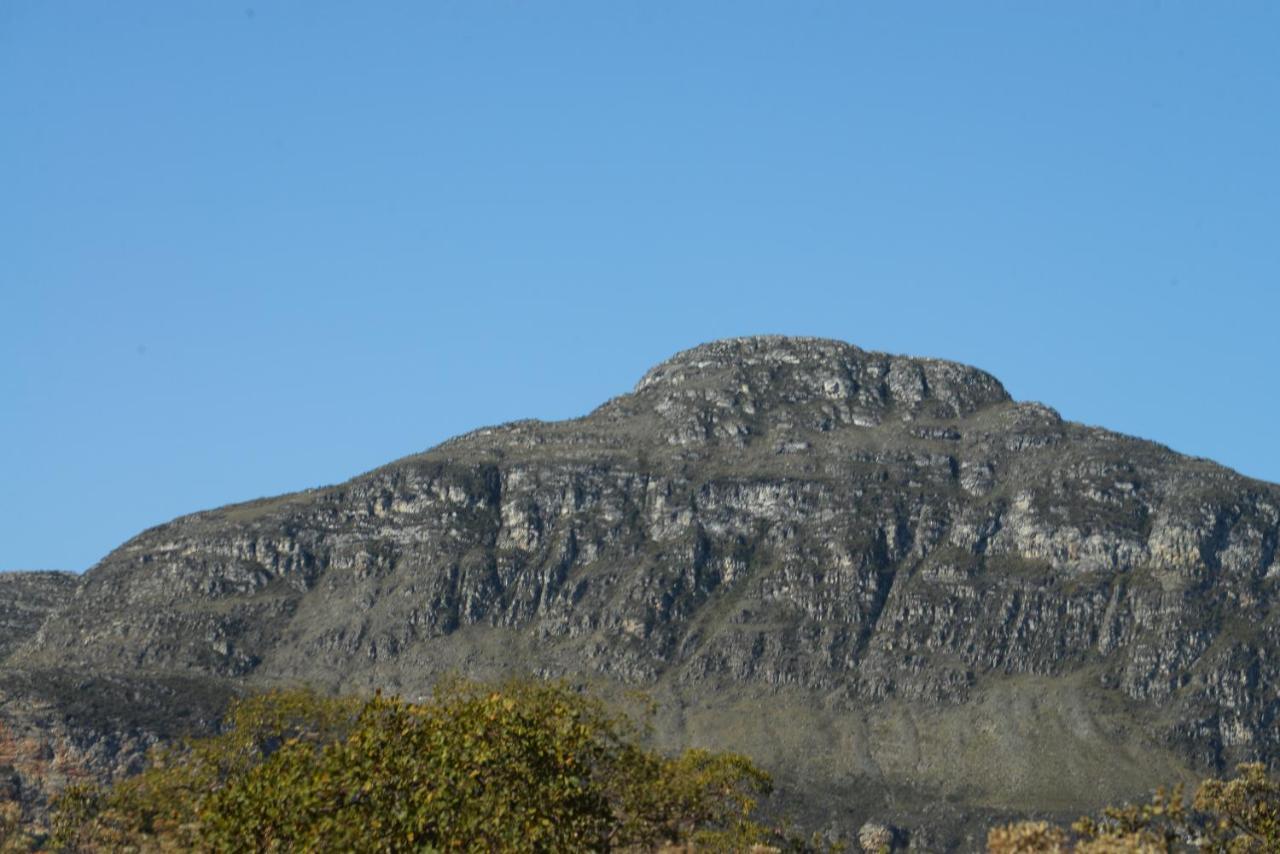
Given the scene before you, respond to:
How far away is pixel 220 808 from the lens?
3799 inches

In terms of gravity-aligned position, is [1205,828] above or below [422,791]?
below

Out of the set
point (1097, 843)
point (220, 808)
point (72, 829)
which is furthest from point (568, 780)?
point (72, 829)

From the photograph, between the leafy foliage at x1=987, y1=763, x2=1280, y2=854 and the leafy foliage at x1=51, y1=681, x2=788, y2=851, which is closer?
the leafy foliage at x1=51, y1=681, x2=788, y2=851

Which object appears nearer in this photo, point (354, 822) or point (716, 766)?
point (354, 822)

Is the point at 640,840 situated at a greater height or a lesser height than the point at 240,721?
A: lesser

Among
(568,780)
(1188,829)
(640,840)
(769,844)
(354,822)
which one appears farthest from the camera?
(769,844)

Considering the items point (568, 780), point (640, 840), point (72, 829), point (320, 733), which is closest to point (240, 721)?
point (320, 733)

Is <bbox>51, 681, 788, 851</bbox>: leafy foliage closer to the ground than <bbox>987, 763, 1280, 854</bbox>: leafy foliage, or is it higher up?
higher up

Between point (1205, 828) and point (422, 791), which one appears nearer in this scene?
point (422, 791)

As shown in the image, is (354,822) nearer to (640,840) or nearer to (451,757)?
(451,757)

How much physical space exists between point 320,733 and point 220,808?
149 feet

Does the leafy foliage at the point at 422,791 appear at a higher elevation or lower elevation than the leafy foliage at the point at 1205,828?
higher

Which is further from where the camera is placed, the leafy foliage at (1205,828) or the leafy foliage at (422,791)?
the leafy foliage at (1205,828)

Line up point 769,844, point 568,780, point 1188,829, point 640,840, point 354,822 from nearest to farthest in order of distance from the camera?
point 354,822 → point 568,780 → point 1188,829 → point 640,840 → point 769,844
